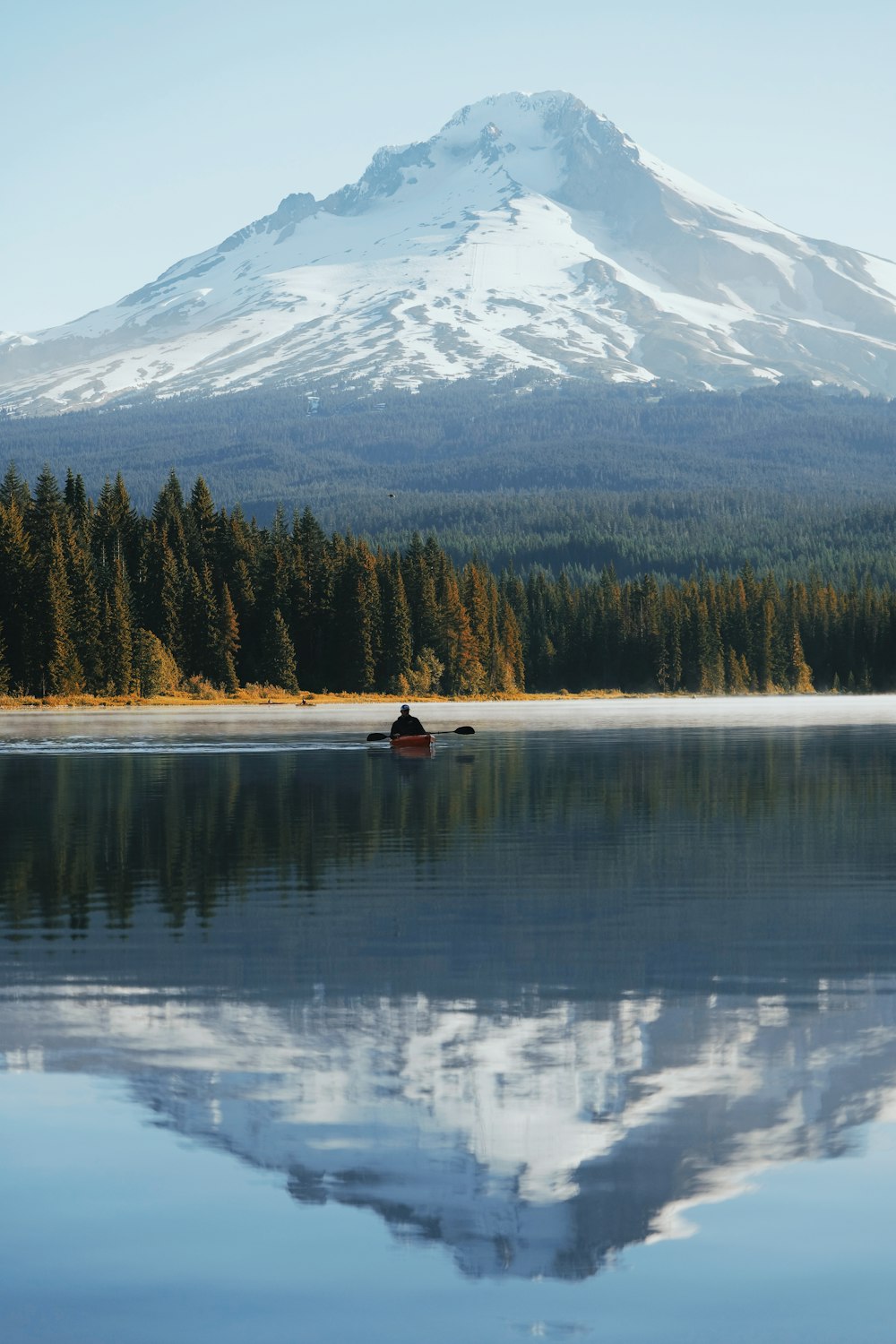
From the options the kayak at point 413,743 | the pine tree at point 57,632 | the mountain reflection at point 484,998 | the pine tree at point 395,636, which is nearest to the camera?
the mountain reflection at point 484,998

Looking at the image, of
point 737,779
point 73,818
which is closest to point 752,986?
point 73,818

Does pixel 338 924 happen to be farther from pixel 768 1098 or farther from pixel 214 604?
pixel 214 604

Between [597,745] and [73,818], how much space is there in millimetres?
33080

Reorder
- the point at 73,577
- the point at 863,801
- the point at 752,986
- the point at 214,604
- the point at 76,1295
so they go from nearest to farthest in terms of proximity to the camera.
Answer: the point at 76,1295 < the point at 752,986 < the point at 863,801 < the point at 73,577 < the point at 214,604

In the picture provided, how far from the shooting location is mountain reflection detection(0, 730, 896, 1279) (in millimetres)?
10430

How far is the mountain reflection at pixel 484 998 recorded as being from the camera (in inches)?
411

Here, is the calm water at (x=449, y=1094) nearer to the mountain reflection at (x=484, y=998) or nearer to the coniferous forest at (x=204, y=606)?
the mountain reflection at (x=484, y=998)

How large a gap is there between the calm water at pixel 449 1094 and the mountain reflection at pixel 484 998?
0.15ft

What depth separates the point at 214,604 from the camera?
419ft

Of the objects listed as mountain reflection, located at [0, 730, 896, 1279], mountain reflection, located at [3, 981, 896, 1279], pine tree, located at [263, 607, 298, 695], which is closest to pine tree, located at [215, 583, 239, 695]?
pine tree, located at [263, 607, 298, 695]

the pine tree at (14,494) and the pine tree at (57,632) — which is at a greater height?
the pine tree at (14,494)

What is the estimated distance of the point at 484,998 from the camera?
15320mm

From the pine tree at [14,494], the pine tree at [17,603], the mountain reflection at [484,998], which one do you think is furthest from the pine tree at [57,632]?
the mountain reflection at [484,998]

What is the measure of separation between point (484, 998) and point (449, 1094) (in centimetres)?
327
